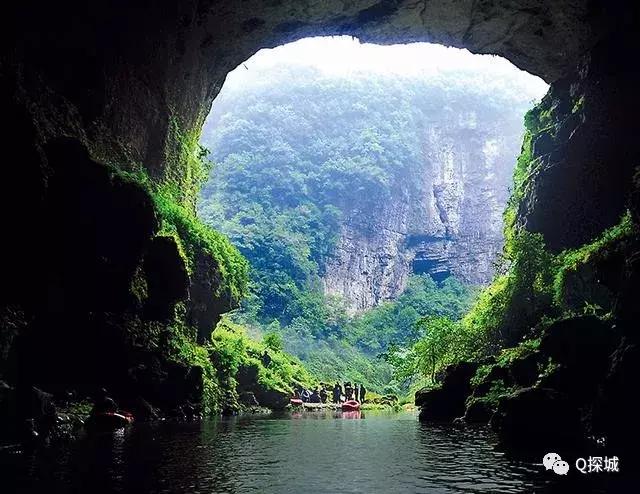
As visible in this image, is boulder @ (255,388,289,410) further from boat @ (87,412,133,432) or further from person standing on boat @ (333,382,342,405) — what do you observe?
boat @ (87,412,133,432)

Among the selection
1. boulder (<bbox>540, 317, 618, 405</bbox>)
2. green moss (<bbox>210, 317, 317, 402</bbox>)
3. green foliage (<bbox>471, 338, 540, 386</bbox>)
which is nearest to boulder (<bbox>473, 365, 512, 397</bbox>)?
green foliage (<bbox>471, 338, 540, 386</bbox>)

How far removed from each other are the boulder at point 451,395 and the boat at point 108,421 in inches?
487

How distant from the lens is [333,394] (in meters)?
52.5

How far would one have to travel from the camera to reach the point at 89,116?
1980 centimetres

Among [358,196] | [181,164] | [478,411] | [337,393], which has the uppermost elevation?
[358,196]

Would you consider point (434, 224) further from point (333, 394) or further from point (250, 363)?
point (250, 363)

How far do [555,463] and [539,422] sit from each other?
2.36m

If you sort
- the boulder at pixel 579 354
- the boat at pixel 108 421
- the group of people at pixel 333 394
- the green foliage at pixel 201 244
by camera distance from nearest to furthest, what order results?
the boulder at pixel 579 354 → the boat at pixel 108 421 → the green foliage at pixel 201 244 → the group of people at pixel 333 394

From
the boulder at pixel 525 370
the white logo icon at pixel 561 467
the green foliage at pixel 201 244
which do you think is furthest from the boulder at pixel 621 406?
the green foliage at pixel 201 244

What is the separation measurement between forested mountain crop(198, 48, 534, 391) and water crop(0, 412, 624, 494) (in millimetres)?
63427

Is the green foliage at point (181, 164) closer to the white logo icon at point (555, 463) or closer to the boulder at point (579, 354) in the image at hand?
the boulder at point (579, 354)

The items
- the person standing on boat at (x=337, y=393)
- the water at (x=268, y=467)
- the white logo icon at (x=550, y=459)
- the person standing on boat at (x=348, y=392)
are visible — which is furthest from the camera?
the person standing on boat at (x=348, y=392)

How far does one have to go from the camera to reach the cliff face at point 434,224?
103688 mm

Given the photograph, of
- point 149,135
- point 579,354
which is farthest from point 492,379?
point 149,135
